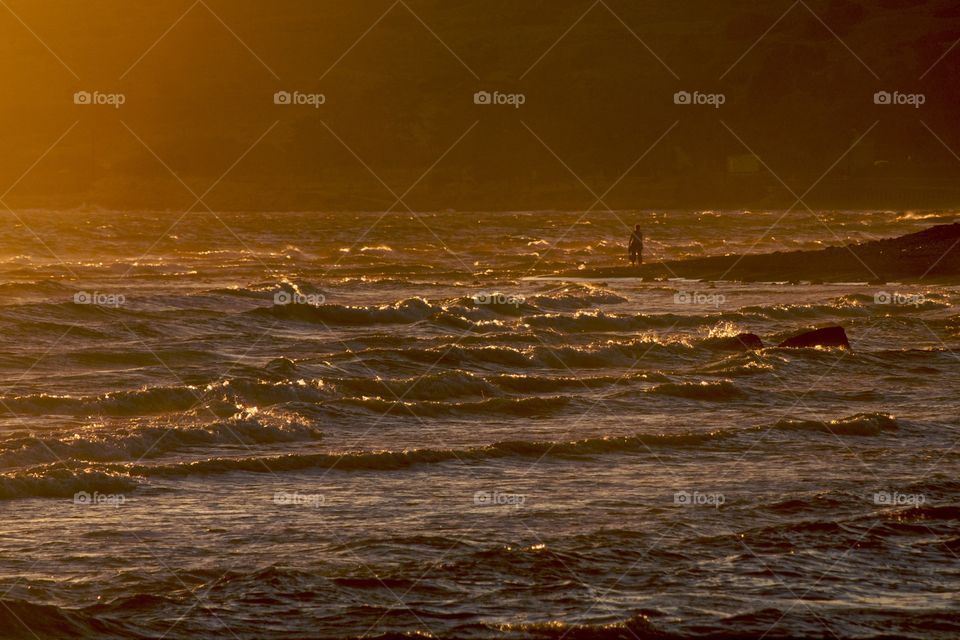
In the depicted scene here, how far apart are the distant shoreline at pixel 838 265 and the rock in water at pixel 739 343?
55.4 feet

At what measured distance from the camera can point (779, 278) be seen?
151 feet

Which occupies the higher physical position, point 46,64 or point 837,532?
point 46,64

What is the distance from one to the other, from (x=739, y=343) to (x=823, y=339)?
1.70 m

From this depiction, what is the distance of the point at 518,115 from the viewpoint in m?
163

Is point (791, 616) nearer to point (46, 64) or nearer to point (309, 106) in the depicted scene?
point (309, 106)

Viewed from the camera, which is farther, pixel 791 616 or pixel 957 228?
pixel 957 228

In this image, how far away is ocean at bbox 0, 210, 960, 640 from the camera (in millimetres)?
10195

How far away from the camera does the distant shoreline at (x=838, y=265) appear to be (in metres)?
45.2

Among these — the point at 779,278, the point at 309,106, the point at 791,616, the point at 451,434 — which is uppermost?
the point at 309,106

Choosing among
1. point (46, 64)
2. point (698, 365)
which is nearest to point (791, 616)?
point (698, 365)

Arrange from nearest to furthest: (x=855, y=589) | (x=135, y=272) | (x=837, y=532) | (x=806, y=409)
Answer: (x=855, y=589) < (x=837, y=532) < (x=806, y=409) < (x=135, y=272)

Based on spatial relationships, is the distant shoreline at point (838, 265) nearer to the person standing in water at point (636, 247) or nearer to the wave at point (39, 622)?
the person standing in water at point (636, 247)

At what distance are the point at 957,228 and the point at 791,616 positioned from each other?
44112 millimetres

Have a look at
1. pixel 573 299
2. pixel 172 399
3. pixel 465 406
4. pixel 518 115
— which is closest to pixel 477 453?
pixel 465 406
